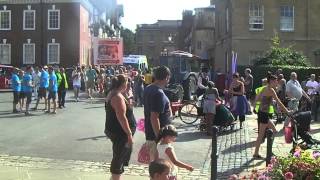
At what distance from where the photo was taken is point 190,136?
15.3 meters

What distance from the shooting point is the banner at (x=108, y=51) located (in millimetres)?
39312

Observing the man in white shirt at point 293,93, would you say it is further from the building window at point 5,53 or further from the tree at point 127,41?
the tree at point 127,41

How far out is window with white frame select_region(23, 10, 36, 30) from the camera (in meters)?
49.9

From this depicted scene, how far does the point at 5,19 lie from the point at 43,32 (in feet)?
13.3

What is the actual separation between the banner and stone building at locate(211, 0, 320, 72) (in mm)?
8194

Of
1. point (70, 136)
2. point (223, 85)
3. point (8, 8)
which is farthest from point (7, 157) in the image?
point (8, 8)

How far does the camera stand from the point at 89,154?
39.5ft

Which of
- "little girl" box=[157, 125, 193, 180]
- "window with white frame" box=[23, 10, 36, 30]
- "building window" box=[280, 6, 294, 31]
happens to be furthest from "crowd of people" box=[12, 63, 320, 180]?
"window with white frame" box=[23, 10, 36, 30]

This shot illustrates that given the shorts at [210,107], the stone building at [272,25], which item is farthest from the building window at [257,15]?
the shorts at [210,107]

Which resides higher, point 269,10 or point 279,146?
point 269,10

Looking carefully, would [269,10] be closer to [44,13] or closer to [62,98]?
[44,13]

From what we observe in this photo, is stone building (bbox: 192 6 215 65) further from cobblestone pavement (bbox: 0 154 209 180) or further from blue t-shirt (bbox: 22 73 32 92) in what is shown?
cobblestone pavement (bbox: 0 154 209 180)

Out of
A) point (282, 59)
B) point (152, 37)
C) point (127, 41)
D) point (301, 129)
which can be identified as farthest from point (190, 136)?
point (152, 37)

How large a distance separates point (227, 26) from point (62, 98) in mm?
24916
